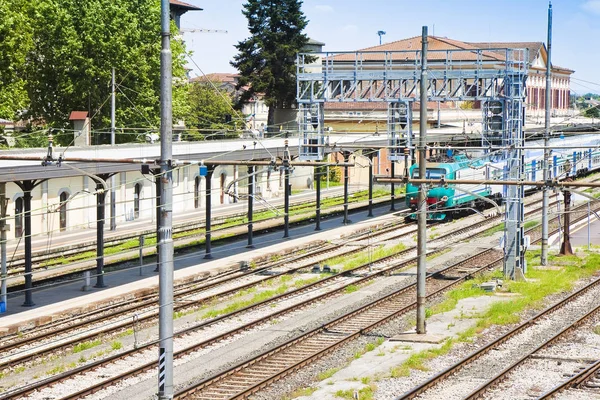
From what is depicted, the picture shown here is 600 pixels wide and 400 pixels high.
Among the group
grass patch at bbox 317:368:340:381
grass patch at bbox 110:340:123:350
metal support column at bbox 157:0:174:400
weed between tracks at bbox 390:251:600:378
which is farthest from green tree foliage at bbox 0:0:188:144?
metal support column at bbox 157:0:174:400

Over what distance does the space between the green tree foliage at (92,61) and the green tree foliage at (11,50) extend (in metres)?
2.59

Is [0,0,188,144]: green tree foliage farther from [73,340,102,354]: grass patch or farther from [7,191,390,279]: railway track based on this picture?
[73,340,102,354]: grass patch

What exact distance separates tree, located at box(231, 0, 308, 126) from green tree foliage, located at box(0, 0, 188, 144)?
2342cm

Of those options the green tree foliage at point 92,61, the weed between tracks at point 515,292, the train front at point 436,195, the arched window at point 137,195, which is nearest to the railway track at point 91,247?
the arched window at point 137,195

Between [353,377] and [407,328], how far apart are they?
4.96 meters

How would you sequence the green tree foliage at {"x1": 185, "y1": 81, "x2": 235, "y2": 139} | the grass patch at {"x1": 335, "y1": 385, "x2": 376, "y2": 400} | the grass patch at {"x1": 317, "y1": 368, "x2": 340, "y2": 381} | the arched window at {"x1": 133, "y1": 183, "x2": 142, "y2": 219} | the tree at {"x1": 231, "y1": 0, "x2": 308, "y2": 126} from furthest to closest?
the green tree foliage at {"x1": 185, "y1": 81, "x2": 235, "y2": 139} → the tree at {"x1": 231, "y1": 0, "x2": 308, "y2": 126} → the arched window at {"x1": 133, "y1": 183, "x2": 142, "y2": 219} → the grass patch at {"x1": 317, "y1": 368, "x2": 340, "y2": 381} → the grass patch at {"x1": 335, "y1": 385, "x2": 376, "y2": 400}

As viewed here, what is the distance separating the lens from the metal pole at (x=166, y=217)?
1238cm

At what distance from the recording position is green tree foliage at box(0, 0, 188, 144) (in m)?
48.2

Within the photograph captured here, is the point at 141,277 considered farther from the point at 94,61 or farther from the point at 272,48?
the point at 272,48

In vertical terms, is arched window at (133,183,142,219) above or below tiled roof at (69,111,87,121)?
below

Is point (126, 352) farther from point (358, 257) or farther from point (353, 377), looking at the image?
point (358, 257)

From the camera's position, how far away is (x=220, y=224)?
4366 cm

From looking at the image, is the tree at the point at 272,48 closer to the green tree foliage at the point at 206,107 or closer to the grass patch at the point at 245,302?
the green tree foliage at the point at 206,107

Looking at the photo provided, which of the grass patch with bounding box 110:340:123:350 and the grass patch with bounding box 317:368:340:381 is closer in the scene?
the grass patch with bounding box 317:368:340:381
